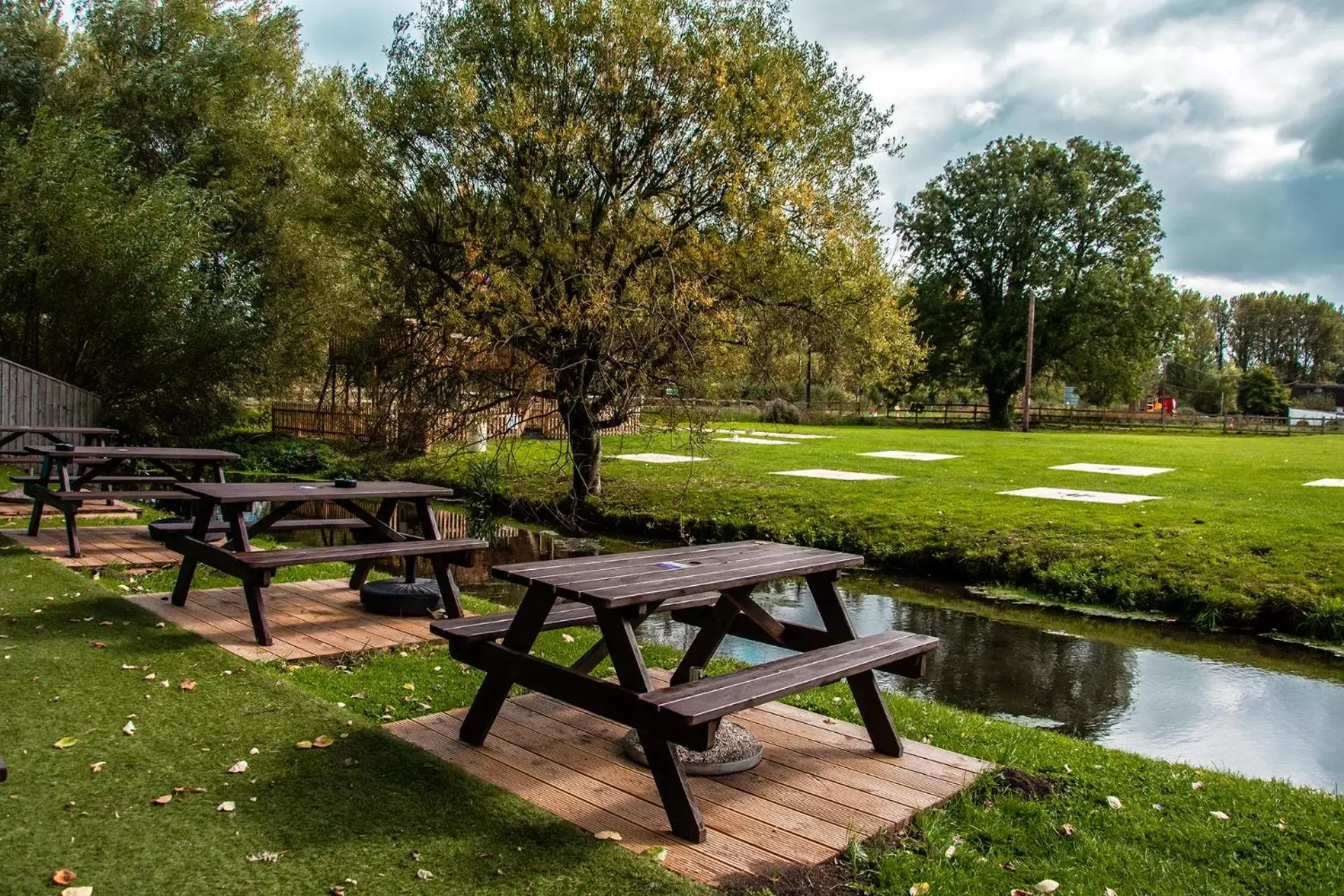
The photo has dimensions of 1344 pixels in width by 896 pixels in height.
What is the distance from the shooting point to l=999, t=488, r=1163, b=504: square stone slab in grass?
12.7 metres

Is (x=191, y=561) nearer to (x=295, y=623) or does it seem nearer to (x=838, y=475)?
(x=295, y=623)

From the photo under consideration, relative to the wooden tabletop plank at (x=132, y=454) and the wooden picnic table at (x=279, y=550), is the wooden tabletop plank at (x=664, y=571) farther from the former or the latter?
the wooden tabletop plank at (x=132, y=454)

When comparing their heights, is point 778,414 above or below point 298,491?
above

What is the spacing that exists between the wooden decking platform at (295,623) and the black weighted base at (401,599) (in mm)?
72

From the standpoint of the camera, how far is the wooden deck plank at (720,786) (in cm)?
319

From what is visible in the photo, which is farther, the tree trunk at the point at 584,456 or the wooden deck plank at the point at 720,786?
the tree trunk at the point at 584,456

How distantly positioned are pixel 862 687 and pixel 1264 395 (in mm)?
66082

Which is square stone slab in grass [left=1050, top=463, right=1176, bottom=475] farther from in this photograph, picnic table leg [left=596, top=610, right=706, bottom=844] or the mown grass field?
picnic table leg [left=596, top=610, right=706, bottom=844]

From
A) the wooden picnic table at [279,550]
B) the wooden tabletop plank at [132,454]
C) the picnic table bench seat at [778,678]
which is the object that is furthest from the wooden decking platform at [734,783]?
the wooden tabletop plank at [132,454]

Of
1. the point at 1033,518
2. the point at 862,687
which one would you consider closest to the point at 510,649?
the point at 862,687

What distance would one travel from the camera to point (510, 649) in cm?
382

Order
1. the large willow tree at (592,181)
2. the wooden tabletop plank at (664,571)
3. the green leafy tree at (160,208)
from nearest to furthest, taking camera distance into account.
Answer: the wooden tabletop plank at (664,571) < the large willow tree at (592,181) < the green leafy tree at (160,208)

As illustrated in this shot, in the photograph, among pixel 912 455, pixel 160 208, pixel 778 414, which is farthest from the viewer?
pixel 778 414

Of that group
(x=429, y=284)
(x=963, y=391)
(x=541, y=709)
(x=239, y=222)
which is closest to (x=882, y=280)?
(x=429, y=284)
